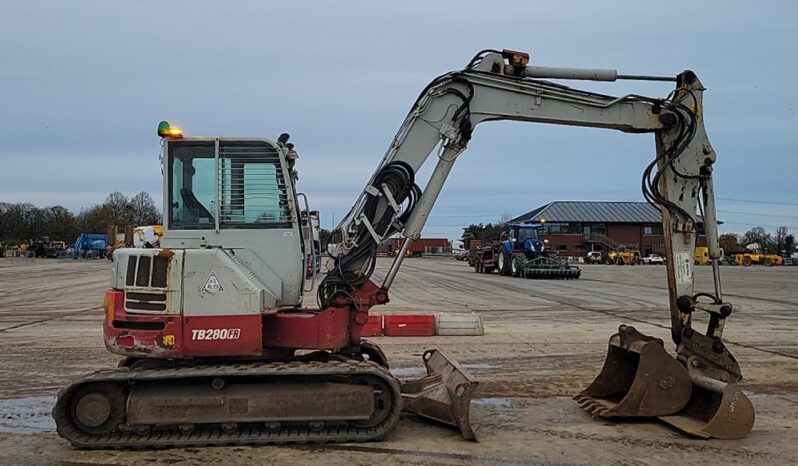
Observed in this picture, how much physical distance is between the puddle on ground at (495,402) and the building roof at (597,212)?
84735 millimetres

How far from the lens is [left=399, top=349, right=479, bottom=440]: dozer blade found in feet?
21.9

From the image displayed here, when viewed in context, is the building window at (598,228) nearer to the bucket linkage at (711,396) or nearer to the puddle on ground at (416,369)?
the puddle on ground at (416,369)

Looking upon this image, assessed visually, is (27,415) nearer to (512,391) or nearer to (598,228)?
(512,391)

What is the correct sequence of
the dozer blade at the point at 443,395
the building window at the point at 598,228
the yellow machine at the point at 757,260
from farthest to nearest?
1. the building window at the point at 598,228
2. the yellow machine at the point at 757,260
3. the dozer blade at the point at 443,395

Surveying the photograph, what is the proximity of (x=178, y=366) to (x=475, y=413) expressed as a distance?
11.0 ft

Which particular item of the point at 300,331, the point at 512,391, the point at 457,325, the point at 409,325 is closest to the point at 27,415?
the point at 300,331

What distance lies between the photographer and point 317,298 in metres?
7.31

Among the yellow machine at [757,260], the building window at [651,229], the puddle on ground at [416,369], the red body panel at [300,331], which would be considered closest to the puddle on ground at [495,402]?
the puddle on ground at [416,369]

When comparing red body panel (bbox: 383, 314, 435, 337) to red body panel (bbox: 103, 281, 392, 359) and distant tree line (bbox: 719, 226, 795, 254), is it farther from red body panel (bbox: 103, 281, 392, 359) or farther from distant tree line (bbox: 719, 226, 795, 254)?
distant tree line (bbox: 719, 226, 795, 254)

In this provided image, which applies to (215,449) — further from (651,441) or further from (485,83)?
(485,83)

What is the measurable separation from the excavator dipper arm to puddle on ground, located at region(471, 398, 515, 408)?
89 centimetres

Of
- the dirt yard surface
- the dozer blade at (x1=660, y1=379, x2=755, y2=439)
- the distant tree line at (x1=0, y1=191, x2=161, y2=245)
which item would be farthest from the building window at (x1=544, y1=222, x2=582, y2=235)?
the dozer blade at (x1=660, y1=379, x2=755, y2=439)

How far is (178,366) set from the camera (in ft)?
22.0

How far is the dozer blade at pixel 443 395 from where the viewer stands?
6.68 m
